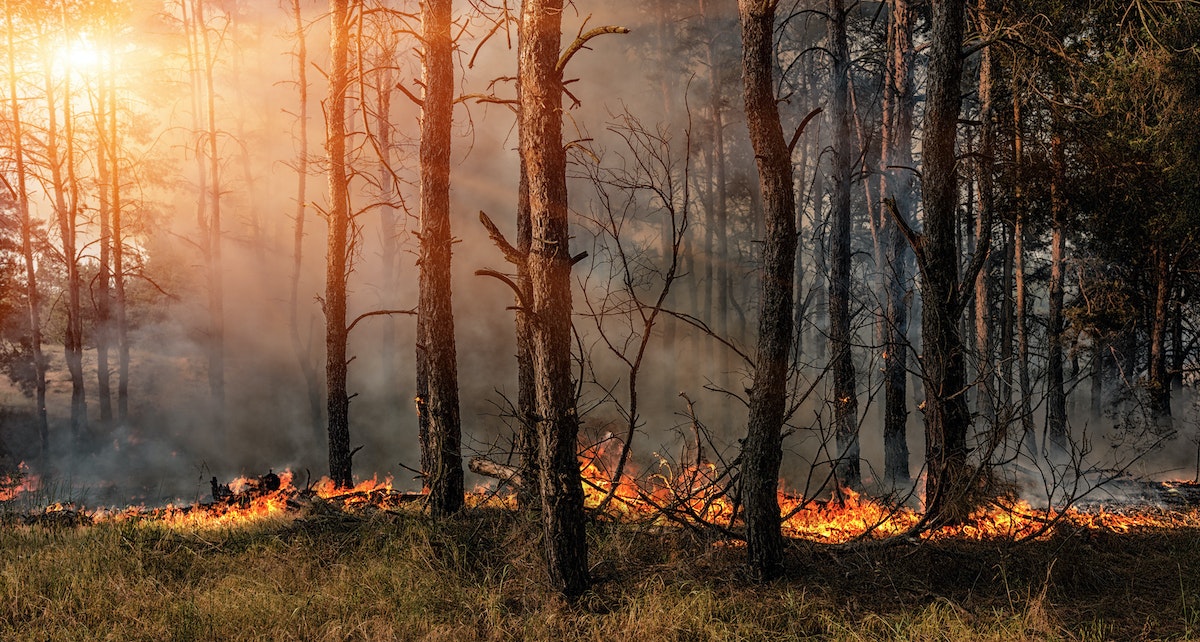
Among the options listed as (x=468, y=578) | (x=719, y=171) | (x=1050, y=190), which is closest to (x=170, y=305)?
(x=719, y=171)

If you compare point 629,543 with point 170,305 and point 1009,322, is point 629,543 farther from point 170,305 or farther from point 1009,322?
point 170,305

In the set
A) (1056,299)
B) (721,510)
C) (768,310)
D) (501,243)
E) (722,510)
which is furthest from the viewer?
(1056,299)

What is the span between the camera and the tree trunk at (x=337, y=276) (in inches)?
436

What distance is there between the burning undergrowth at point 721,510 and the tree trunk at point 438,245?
880 millimetres

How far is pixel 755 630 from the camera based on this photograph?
4836mm

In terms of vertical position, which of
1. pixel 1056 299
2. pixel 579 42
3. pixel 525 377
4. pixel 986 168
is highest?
pixel 579 42

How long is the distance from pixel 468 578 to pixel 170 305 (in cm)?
2730

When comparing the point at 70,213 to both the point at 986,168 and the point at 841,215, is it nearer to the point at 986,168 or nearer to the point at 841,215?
the point at 841,215

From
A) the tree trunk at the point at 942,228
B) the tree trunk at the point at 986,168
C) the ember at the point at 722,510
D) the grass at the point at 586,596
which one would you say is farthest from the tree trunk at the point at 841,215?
the grass at the point at 586,596

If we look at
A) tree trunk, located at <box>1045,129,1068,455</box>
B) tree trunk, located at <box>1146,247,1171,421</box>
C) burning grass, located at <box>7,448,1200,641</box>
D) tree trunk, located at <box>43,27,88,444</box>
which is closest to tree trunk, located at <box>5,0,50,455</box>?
tree trunk, located at <box>43,27,88,444</box>

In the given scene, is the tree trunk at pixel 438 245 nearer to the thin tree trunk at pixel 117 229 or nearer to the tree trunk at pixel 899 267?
the tree trunk at pixel 899 267

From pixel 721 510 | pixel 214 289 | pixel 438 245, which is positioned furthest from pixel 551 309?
pixel 214 289

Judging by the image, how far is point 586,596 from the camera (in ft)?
17.3

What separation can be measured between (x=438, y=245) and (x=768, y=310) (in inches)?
171
